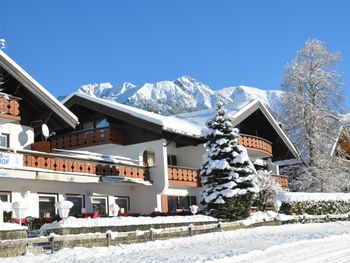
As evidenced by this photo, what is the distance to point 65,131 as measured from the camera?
33.5 meters

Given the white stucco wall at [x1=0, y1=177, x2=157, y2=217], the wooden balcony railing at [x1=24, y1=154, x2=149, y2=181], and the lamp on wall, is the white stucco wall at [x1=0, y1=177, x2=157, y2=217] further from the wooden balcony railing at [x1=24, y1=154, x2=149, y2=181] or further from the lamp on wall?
the wooden balcony railing at [x1=24, y1=154, x2=149, y2=181]

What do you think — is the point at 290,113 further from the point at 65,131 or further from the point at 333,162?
the point at 65,131

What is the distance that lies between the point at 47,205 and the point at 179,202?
994 cm

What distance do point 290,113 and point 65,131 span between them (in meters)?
17.8

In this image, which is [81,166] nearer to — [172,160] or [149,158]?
[149,158]

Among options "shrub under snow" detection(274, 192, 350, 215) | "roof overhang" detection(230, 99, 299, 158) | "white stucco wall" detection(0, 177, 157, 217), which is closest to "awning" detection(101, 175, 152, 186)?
"white stucco wall" detection(0, 177, 157, 217)

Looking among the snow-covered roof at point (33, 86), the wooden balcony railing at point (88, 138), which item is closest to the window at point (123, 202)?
the wooden balcony railing at point (88, 138)

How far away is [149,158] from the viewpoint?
31.5 meters

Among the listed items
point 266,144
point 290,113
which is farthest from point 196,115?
point 290,113

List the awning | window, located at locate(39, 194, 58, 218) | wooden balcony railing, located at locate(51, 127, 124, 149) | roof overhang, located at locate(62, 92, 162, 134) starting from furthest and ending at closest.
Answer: wooden balcony railing, located at locate(51, 127, 124, 149) < roof overhang, located at locate(62, 92, 162, 134) < the awning < window, located at locate(39, 194, 58, 218)

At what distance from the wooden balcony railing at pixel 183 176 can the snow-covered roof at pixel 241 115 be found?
3.16 metres

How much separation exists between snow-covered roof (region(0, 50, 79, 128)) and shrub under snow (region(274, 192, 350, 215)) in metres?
12.4

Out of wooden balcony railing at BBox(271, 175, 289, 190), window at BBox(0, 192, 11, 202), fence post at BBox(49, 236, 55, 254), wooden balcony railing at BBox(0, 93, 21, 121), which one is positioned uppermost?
wooden balcony railing at BBox(0, 93, 21, 121)

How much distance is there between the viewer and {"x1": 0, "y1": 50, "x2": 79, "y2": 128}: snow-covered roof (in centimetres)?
2372
